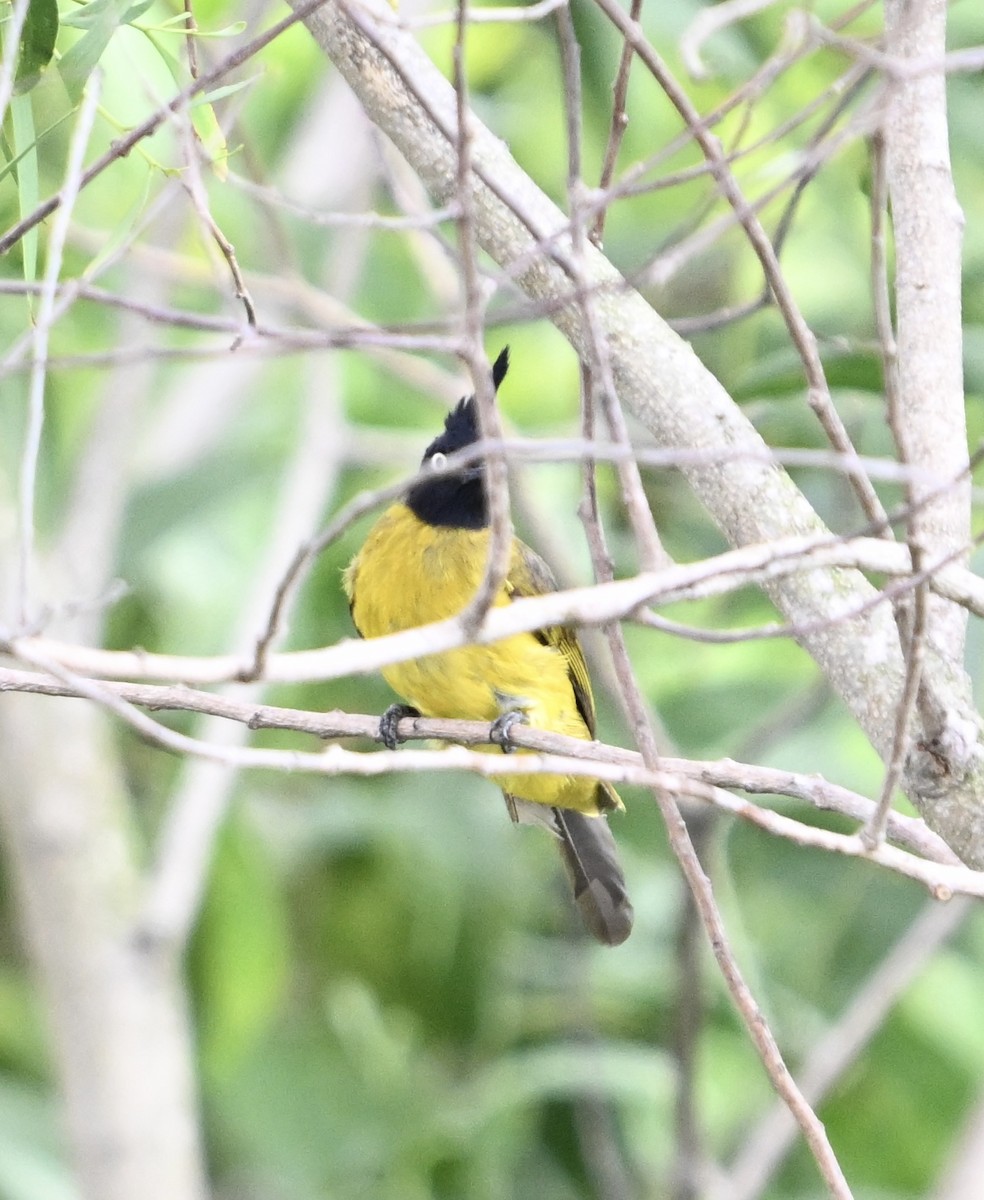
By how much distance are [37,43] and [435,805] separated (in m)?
2.51

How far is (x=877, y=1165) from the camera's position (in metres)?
3.76

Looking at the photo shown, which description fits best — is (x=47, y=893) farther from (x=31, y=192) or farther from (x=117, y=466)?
(x=31, y=192)

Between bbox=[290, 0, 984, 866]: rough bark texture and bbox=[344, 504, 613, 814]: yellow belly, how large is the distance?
1330 mm

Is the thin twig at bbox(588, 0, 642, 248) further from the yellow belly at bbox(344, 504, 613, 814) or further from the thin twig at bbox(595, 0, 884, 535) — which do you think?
the yellow belly at bbox(344, 504, 613, 814)

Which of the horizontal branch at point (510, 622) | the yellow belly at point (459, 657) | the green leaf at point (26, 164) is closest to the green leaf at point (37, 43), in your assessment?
the green leaf at point (26, 164)

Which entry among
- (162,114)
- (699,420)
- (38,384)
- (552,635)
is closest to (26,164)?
(162,114)

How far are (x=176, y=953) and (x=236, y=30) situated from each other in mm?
2047

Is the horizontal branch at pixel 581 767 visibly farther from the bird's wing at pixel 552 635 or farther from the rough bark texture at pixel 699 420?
the bird's wing at pixel 552 635

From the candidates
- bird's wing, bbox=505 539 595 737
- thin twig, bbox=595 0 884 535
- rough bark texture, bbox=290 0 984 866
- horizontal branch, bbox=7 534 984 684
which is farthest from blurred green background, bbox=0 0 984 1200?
horizontal branch, bbox=7 534 984 684

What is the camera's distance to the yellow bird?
111 inches

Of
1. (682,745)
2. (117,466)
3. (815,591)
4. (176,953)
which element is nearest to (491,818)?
(682,745)

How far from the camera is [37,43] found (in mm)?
1473

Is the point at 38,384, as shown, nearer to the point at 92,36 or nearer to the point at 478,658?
the point at 92,36

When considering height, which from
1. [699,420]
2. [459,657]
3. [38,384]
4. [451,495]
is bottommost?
A: [38,384]
